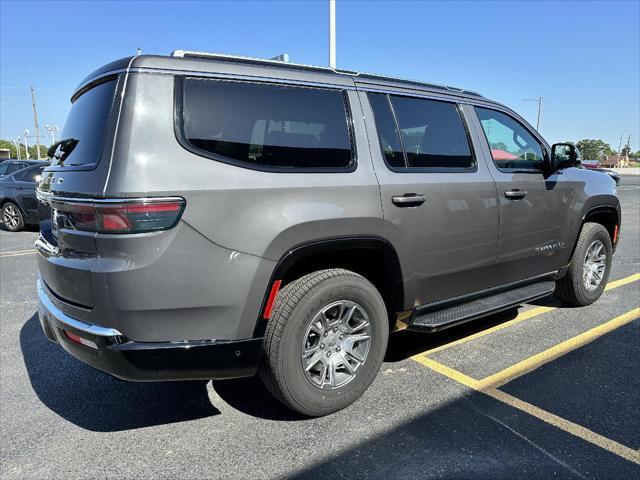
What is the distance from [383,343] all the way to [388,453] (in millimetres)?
712

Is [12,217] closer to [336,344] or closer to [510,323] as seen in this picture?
[336,344]

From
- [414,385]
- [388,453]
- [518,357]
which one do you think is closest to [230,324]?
[388,453]

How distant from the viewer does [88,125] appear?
2582 millimetres

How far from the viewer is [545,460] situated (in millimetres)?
2408

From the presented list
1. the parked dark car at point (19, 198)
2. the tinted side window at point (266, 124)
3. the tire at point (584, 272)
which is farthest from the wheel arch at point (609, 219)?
the parked dark car at point (19, 198)

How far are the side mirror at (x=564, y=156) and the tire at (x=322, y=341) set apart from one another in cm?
238

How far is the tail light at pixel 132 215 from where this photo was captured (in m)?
2.17

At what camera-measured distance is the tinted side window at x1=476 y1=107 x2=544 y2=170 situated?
12.6 feet

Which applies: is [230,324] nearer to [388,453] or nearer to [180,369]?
[180,369]

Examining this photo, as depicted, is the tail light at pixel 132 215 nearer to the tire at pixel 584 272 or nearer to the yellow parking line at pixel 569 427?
the yellow parking line at pixel 569 427

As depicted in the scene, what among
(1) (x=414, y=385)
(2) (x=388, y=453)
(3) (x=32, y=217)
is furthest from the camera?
(3) (x=32, y=217)

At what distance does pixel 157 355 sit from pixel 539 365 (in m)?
2.71

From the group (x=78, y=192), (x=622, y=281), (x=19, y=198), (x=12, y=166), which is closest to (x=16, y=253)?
(x=19, y=198)

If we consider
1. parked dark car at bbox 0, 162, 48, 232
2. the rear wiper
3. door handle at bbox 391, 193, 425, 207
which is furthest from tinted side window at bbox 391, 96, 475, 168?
parked dark car at bbox 0, 162, 48, 232
